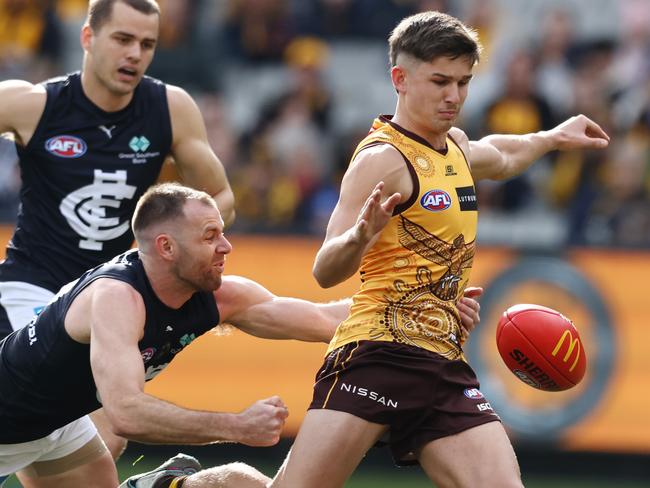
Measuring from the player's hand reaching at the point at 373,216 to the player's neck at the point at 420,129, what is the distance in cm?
67

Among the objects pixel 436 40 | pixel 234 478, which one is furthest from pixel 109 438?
pixel 436 40

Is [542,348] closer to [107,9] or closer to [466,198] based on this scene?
[466,198]

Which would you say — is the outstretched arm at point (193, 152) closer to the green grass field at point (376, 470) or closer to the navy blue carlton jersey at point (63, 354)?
the navy blue carlton jersey at point (63, 354)

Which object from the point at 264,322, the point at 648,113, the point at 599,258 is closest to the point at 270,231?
the point at 599,258

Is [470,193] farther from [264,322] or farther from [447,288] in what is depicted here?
[264,322]

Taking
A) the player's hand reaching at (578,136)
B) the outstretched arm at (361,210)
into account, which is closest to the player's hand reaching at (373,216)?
the outstretched arm at (361,210)

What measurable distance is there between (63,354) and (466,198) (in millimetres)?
1971

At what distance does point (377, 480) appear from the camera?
36.2ft

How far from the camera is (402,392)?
5.85m

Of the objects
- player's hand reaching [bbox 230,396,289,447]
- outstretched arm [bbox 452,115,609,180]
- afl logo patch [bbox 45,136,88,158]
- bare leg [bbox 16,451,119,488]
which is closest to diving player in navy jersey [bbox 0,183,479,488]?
player's hand reaching [bbox 230,396,289,447]

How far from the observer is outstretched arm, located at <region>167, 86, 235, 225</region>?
23.4 ft

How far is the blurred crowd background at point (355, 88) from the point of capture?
40.0 feet

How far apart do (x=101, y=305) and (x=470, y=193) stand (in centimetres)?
178

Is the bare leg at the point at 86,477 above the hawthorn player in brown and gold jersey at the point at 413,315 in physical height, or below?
below
